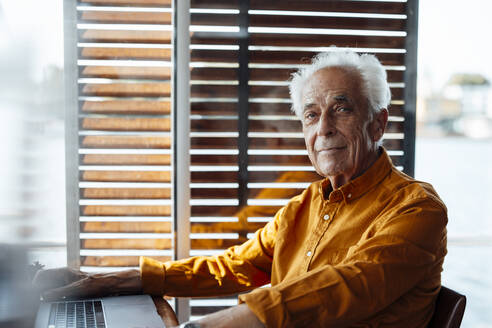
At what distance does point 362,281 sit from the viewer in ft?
4.09

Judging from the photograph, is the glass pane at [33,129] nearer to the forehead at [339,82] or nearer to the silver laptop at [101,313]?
the silver laptop at [101,313]

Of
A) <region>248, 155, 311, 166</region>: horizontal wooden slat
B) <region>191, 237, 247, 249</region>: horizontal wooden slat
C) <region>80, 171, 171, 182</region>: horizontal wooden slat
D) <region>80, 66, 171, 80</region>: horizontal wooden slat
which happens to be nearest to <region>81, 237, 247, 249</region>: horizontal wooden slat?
<region>191, 237, 247, 249</region>: horizontal wooden slat

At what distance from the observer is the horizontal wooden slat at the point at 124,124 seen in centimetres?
218

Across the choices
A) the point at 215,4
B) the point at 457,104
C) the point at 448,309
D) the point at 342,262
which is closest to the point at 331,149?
the point at 342,262

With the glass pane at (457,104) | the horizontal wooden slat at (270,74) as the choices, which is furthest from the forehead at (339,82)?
the glass pane at (457,104)

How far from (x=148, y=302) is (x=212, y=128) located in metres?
0.94

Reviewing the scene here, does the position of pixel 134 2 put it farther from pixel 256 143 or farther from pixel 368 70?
pixel 368 70

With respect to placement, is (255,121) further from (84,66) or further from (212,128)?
(84,66)

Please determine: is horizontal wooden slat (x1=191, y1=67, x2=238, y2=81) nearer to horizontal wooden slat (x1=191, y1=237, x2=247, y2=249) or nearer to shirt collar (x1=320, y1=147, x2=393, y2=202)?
horizontal wooden slat (x1=191, y1=237, x2=247, y2=249)

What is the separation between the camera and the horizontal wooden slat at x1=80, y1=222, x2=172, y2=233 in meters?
2.26

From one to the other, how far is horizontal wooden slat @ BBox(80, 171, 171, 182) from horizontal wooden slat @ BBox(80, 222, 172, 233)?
0.67 ft

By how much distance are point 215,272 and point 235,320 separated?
2.21 ft

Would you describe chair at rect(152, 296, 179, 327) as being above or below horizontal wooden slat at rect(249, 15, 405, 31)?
below

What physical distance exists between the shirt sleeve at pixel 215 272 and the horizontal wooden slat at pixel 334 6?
102 cm
